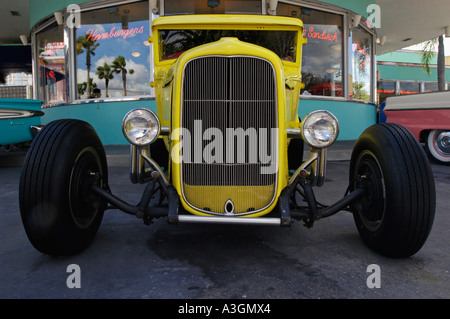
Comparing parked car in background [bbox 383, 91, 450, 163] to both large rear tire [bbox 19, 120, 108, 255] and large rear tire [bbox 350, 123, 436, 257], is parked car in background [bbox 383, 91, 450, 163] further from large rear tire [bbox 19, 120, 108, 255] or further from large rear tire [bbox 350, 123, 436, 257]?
large rear tire [bbox 19, 120, 108, 255]

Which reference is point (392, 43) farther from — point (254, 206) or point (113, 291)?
point (113, 291)

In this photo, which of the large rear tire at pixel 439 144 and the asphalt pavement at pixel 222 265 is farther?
the large rear tire at pixel 439 144

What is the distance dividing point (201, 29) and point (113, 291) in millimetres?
2463

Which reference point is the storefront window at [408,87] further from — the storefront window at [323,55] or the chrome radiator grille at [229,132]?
the chrome radiator grille at [229,132]

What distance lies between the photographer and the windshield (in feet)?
10.9

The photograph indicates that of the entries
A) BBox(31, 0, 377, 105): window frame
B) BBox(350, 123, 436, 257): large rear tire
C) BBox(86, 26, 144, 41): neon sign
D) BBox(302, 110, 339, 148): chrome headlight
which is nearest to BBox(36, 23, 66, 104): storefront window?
BBox(31, 0, 377, 105): window frame

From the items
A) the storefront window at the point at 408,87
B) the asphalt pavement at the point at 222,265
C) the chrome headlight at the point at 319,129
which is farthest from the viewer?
the storefront window at the point at 408,87

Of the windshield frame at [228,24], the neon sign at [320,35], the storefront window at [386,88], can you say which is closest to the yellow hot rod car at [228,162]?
the windshield frame at [228,24]

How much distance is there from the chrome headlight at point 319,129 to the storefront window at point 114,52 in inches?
227

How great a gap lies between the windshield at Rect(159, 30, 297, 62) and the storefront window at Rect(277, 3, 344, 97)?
16.2ft

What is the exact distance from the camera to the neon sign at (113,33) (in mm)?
7578

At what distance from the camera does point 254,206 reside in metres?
2.41

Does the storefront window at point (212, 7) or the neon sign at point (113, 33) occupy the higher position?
the storefront window at point (212, 7)
